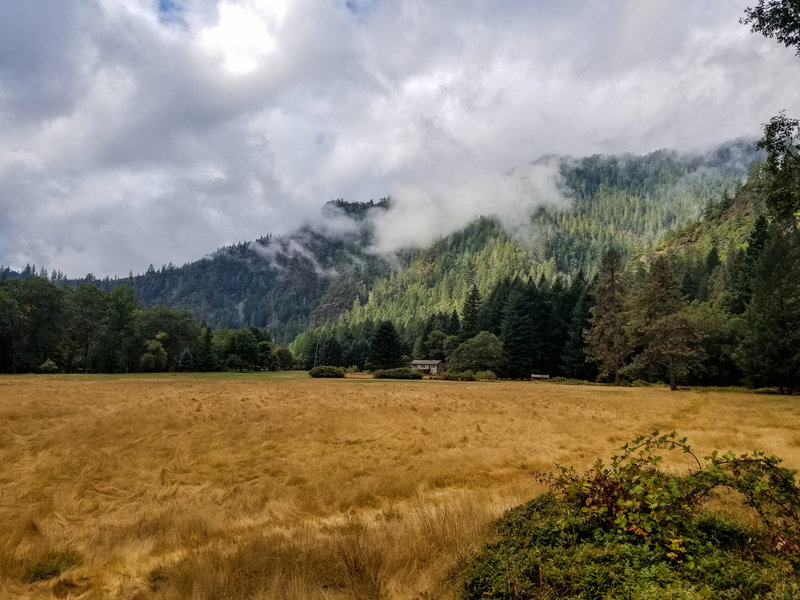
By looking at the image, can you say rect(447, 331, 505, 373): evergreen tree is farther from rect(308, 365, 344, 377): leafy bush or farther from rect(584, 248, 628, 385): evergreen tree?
rect(308, 365, 344, 377): leafy bush

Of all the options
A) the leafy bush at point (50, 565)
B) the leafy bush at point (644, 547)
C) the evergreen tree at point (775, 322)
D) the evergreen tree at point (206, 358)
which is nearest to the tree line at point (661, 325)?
the evergreen tree at point (775, 322)

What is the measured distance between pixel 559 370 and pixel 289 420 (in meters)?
68.0

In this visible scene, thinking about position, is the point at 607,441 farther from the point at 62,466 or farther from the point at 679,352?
the point at 679,352

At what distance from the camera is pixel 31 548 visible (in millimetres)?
6953

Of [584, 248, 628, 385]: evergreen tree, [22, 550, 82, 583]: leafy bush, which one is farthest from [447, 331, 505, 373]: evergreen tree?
[22, 550, 82, 583]: leafy bush

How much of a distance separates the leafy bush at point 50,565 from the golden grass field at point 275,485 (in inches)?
2.2

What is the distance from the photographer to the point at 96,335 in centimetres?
8012

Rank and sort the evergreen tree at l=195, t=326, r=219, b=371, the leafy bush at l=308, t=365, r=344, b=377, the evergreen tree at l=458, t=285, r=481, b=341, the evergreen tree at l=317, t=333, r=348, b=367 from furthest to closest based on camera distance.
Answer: the evergreen tree at l=317, t=333, r=348, b=367 → the evergreen tree at l=195, t=326, r=219, b=371 → the evergreen tree at l=458, t=285, r=481, b=341 → the leafy bush at l=308, t=365, r=344, b=377

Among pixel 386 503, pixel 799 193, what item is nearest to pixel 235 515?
pixel 386 503

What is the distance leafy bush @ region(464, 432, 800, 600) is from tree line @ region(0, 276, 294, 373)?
287 ft

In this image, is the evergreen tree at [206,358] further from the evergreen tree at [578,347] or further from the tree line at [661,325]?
the evergreen tree at [578,347]

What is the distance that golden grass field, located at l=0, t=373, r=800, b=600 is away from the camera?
557cm

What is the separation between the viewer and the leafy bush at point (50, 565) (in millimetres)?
6234

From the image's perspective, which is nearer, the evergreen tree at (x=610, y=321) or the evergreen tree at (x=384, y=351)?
the evergreen tree at (x=610, y=321)
